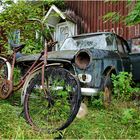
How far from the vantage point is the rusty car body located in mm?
5906

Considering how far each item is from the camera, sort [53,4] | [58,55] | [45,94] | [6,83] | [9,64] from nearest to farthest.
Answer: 1. [45,94]
2. [6,83]
3. [9,64]
4. [58,55]
5. [53,4]

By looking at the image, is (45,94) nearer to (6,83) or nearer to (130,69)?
(6,83)

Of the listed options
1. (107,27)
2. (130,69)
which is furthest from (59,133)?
(107,27)

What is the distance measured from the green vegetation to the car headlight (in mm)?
576

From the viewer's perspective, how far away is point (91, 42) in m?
7.54

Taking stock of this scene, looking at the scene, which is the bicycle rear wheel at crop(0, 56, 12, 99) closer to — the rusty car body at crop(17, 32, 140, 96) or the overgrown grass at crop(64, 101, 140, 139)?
the rusty car body at crop(17, 32, 140, 96)

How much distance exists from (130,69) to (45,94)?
379 cm

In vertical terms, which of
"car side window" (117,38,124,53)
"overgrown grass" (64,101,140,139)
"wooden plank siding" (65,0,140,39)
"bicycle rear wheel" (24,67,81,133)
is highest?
"wooden plank siding" (65,0,140,39)

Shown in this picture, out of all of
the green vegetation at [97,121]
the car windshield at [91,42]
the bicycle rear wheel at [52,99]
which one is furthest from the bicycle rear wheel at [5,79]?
the car windshield at [91,42]

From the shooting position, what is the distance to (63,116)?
Answer: 439 cm

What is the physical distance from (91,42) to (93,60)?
1663 millimetres

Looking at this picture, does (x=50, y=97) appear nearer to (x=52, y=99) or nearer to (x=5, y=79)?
(x=52, y=99)

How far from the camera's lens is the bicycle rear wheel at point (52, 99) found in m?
4.30

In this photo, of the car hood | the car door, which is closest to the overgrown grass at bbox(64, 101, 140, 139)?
the car hood
